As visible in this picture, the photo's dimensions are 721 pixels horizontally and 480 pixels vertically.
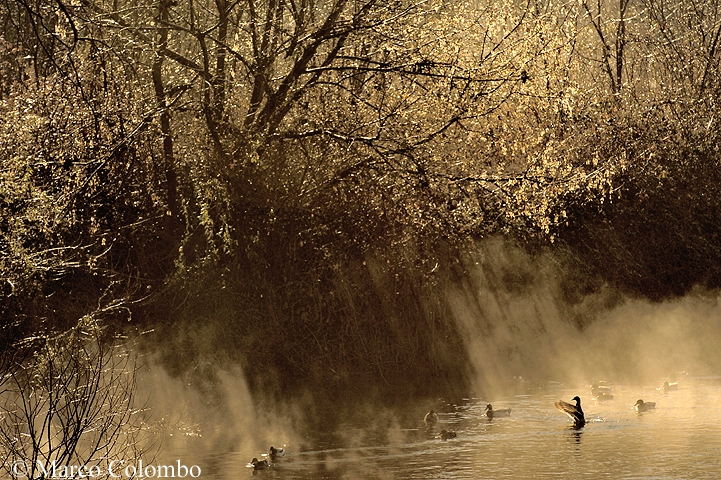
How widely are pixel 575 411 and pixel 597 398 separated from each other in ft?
5.63

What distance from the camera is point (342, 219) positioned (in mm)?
16078

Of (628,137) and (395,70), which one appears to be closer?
(395,70)

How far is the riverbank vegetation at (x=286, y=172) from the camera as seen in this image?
1462 cm

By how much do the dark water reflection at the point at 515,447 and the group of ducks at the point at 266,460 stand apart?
72mm

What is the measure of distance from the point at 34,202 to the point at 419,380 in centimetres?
603

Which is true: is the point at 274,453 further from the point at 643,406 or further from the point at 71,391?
the point at 643,406

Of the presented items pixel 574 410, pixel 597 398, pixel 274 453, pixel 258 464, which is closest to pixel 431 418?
pixel 574 410

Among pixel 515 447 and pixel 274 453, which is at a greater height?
pixel 274 453

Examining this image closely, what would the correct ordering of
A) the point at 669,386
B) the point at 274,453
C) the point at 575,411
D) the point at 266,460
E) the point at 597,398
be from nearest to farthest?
1. the point at 266,460
2. the point at 274,453
3. the point at 575,411
4. the point at 597,398
5. the point at 669,386

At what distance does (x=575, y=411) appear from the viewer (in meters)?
13.6

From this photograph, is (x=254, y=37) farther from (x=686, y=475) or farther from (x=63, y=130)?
(x=686, y=475)

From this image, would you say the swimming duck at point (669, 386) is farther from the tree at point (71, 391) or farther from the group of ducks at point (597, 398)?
the tree at point (71, 391)

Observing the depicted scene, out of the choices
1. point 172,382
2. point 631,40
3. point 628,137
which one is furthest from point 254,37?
point 631,40

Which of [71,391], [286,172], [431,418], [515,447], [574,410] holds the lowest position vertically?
[515,447]
